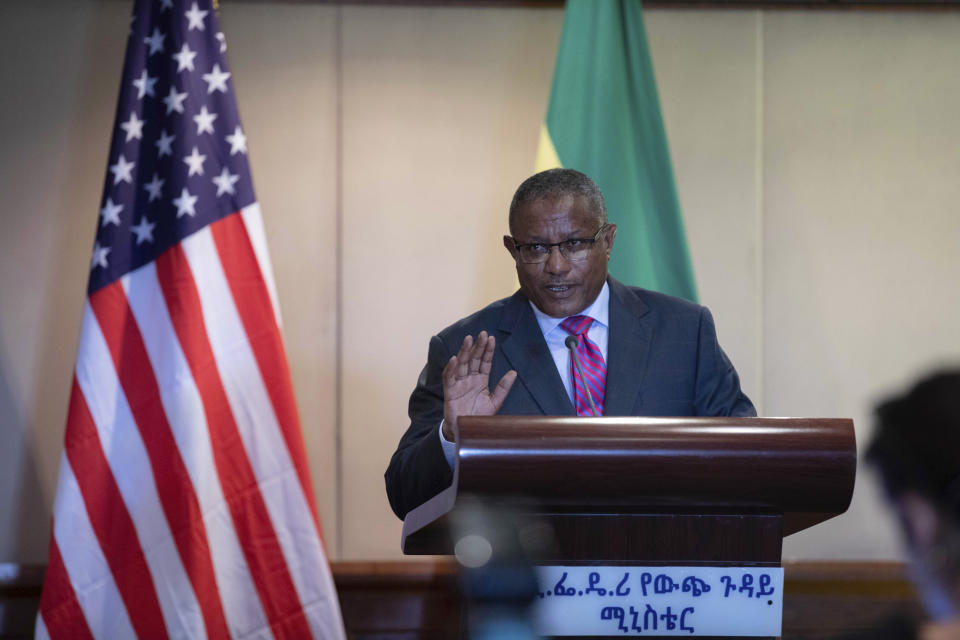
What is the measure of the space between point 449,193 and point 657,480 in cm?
252

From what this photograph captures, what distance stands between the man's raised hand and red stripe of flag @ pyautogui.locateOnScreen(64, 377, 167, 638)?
1539 millimetres

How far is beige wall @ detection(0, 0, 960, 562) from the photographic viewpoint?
363 centimetres

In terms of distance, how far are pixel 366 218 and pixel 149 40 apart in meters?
0.96

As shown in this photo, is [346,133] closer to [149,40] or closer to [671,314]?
[149,40]

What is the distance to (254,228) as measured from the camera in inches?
122

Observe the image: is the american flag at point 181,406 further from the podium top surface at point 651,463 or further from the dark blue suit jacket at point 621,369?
the podium top surface at point 651,463

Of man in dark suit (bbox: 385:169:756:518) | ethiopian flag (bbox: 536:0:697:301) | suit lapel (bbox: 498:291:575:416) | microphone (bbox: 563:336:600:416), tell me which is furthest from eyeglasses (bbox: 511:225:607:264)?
ethiopian flag (bbox: 536:0:697:301)

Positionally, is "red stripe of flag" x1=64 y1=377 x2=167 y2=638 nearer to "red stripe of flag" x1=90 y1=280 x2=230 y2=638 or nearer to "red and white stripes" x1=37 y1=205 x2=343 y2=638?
"red and white stripes" x1=37 y1=205 x2=343 y2=638

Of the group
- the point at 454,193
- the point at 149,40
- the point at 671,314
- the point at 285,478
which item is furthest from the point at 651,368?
the point at 149,40

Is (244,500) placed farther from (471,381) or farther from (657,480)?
(657,480)

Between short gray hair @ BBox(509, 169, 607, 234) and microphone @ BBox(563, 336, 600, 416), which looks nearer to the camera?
microphone @ BBox(563, 336, 600, 416)

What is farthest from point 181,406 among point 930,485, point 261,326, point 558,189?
point 930,485

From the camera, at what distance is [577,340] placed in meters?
1.96

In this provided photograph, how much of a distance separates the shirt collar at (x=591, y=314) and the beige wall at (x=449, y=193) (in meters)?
1.48
